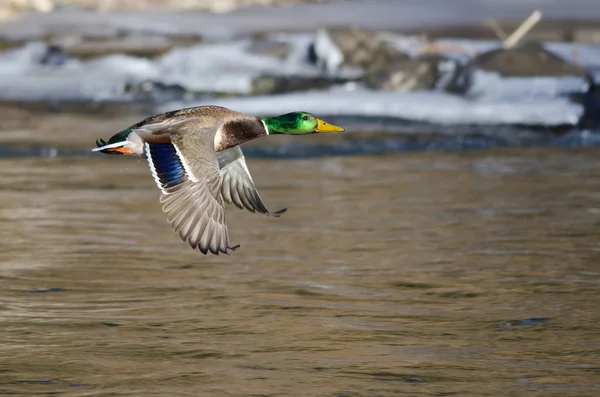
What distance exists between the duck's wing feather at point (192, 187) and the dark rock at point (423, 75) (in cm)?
960

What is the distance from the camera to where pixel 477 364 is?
551cm

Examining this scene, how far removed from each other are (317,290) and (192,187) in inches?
46.3

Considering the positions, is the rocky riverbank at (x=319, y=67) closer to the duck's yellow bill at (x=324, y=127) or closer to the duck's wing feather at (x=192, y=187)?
the duck's yellow bill at (x=324, y=127)

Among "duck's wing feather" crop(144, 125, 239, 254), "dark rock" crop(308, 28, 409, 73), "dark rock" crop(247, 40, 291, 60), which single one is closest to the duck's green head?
"duck's wing feather" crop(144, 125, 239, 254)

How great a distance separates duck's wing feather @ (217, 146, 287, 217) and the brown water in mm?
492

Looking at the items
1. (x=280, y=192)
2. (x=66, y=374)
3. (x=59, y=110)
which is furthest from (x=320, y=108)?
(x=66, y=374)

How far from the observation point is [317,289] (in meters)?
6.95

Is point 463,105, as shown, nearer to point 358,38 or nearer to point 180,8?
point 358,38

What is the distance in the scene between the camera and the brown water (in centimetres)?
538

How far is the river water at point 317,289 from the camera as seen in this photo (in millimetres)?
5383

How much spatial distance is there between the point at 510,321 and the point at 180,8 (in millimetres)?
22516

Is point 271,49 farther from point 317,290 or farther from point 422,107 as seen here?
point 317,290

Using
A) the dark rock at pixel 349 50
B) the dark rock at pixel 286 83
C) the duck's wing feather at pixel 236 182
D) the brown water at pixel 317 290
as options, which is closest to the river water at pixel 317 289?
the brown water at pixel 317 290

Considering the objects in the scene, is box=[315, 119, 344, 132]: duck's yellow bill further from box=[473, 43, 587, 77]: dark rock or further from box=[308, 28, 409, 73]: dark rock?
box=[308, 28, 409, 73]: dark rock
